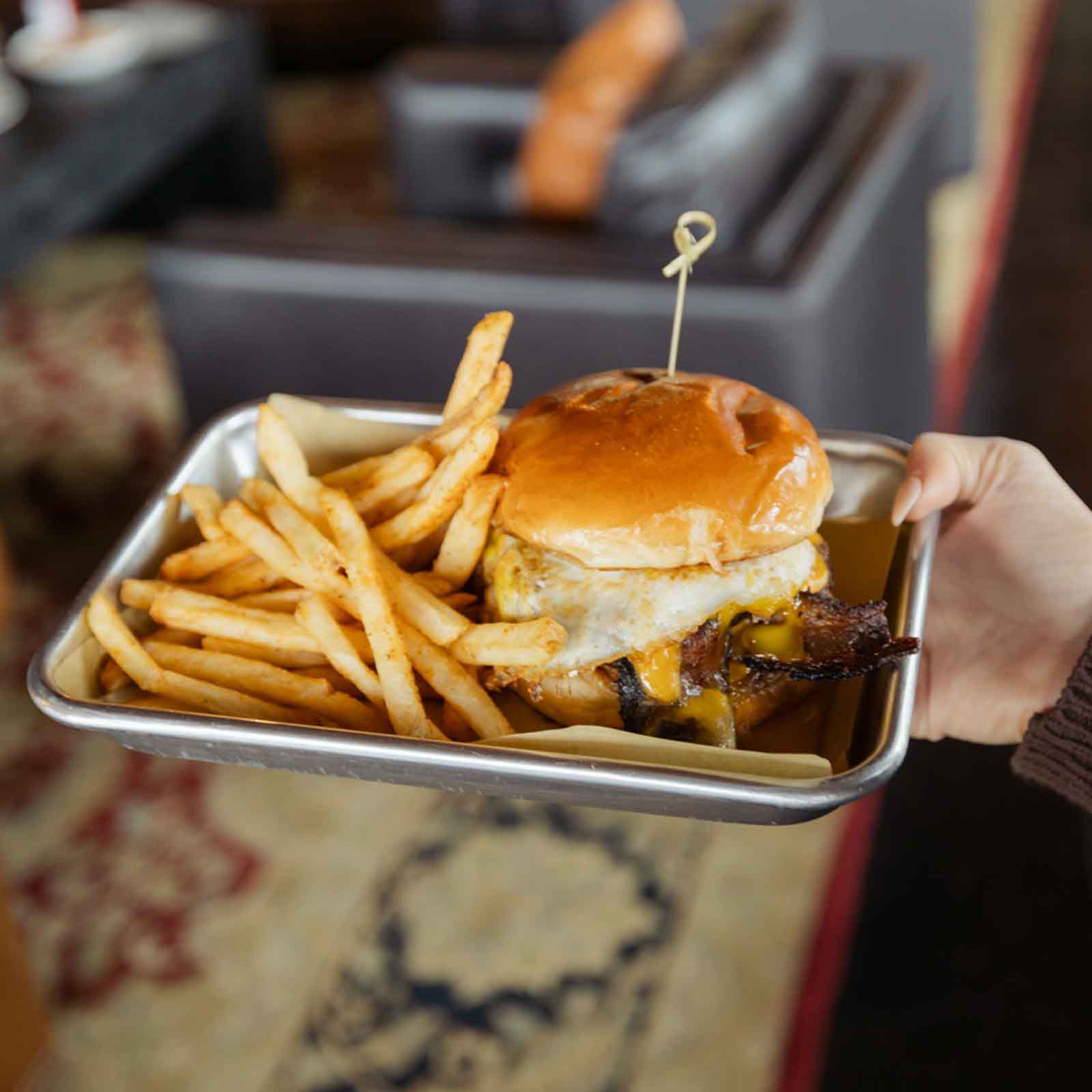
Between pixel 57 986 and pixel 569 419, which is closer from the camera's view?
pixel 569 419

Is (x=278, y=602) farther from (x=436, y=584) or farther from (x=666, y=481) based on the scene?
(x=666, y=481)

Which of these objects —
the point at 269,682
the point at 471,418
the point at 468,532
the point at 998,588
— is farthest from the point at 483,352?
the point at 998,588

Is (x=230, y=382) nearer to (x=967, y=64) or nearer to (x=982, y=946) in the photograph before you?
(x=982, y=946)

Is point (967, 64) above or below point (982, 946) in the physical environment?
above

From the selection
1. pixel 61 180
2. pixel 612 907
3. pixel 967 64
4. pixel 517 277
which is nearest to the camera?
pixel 612 907

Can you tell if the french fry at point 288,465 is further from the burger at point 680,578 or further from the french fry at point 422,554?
the burger at point 680,578

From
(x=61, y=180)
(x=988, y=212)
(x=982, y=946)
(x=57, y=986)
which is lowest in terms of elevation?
(x=57, y=986)

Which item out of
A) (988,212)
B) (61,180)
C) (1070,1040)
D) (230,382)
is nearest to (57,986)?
(230,382)
